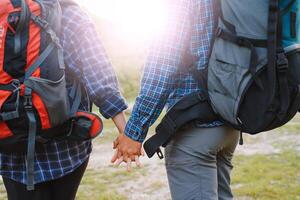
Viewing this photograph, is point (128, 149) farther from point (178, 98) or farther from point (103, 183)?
point (103, 183)

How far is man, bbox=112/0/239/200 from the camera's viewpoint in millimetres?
2379

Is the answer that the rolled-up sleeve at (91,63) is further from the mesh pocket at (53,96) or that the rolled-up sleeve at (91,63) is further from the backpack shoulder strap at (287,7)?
the backpack shoulder strap at (287,7)

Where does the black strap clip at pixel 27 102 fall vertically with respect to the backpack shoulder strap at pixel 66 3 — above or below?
below

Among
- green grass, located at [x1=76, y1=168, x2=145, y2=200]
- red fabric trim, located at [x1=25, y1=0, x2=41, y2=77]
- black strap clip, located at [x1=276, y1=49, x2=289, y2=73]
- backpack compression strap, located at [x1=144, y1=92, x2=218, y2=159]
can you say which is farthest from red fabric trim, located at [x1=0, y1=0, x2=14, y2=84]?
green grass, located at [x1=76, y1=168, x2=145, y2=200]

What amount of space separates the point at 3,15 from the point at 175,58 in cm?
90

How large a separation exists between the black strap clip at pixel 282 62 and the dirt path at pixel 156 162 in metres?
3.80

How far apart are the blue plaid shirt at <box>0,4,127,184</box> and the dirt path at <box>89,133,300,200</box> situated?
131 inches

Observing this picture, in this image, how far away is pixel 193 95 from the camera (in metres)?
2.43

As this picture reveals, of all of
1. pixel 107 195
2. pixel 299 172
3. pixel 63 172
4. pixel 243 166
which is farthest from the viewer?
pixel 243 166

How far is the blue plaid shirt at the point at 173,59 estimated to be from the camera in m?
2.37

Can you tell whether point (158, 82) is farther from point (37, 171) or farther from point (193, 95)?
point (37, 171)

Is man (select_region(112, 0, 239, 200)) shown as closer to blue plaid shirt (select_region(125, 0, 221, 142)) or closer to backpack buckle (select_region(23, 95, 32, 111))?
blue plaid shirt (select_region(125, 0, 221, 142))

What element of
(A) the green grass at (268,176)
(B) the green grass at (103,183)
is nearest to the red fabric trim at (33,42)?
(B) the green grass at (103,183)

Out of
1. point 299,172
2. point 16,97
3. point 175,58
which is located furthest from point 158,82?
point 299,172
